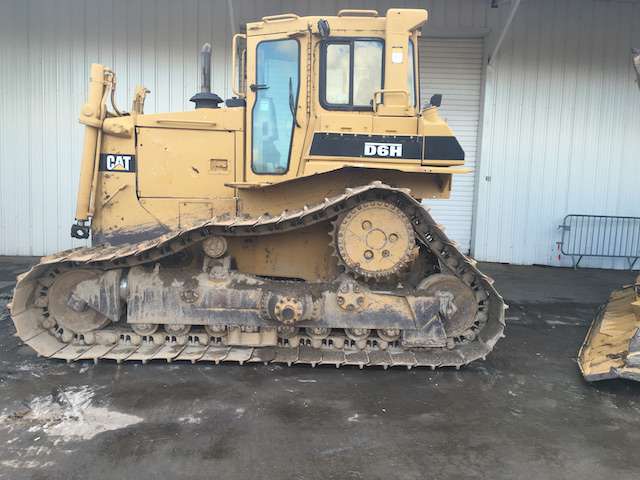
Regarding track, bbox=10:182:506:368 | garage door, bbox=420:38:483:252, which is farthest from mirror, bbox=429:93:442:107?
garage door, bbox=420:38:483:252

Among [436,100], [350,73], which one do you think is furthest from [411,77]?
[350,73]

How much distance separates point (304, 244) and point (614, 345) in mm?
3446

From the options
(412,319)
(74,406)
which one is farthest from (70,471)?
(412,319)

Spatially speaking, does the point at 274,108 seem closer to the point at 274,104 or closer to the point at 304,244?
the point at 274,104

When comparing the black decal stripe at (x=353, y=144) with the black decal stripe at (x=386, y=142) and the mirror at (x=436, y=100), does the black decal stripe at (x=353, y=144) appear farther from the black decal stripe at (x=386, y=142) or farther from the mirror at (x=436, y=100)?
the mirror at (x=436, y=100)

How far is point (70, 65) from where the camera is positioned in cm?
1134

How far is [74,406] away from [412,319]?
3.21 m

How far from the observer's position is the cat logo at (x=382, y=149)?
17.6 ft

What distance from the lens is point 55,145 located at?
11.5m

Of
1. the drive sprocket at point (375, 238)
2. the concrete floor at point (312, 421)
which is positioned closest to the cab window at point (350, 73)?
the drive sprocket at point (375, 238)

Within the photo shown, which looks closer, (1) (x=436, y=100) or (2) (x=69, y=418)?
(2) (x=69, y=418)

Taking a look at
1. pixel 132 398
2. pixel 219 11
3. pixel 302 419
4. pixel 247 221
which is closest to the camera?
pixel 302 419

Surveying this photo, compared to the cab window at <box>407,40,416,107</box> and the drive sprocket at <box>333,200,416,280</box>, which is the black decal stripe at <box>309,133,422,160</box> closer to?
the cab window at <box>407,40,416,107</box>

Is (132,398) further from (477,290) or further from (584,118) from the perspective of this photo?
(584,118)
